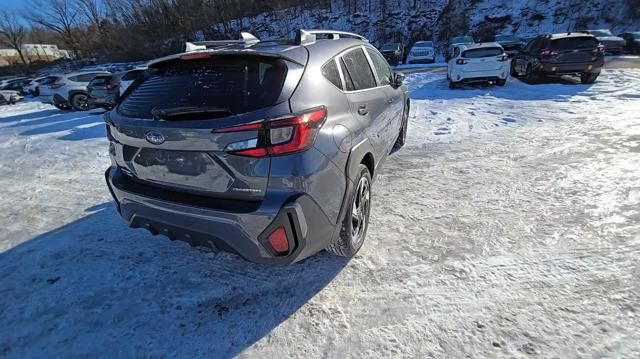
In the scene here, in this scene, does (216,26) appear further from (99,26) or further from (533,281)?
(533,281)

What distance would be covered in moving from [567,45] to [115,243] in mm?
12632

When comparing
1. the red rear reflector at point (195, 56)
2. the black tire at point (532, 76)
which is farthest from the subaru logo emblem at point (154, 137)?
the black tire at point (532, 76)

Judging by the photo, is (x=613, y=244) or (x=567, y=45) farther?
(x=567, y=45)

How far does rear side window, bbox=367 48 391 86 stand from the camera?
392cm

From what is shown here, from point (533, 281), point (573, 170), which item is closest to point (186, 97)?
point (533, 281)

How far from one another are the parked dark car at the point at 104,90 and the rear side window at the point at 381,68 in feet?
40.5

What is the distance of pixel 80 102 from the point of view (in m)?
14.9

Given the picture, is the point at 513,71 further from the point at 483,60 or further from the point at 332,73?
the point at 332,73

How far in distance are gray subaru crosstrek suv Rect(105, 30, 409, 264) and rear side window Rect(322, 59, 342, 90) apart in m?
0.01

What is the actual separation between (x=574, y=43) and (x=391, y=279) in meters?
11.5

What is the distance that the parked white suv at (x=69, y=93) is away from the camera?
1465 centimetres

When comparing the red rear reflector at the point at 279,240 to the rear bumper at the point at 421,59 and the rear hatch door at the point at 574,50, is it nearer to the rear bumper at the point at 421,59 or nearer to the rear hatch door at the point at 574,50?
the rear hatch door at the point at 574,50

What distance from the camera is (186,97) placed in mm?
2383

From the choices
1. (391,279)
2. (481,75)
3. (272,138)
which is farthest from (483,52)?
(272,138)
